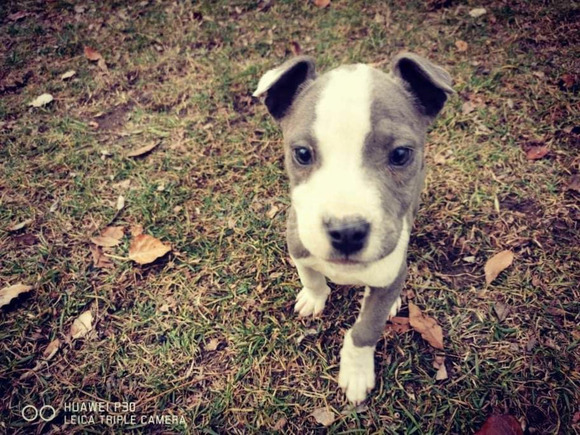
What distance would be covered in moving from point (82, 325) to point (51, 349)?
0.92ft

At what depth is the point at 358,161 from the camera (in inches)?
90.7

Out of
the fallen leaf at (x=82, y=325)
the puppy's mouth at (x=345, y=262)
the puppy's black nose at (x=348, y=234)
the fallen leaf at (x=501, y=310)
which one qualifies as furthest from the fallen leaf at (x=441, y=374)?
the fallen leaf at (x=82, y=325)

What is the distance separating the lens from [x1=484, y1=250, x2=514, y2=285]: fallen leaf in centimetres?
359

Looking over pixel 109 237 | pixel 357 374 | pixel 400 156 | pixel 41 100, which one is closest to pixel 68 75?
pixel 41 100

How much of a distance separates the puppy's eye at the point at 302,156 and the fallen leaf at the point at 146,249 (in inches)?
76.2

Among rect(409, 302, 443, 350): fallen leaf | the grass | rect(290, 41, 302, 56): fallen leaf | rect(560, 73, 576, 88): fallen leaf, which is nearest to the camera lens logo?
the grass

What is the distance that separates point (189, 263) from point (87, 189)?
61.6 inches

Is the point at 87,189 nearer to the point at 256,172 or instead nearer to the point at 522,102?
the point at 256,172

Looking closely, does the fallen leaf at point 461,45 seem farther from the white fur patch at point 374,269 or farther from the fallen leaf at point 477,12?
the white fur patch at point 374,269

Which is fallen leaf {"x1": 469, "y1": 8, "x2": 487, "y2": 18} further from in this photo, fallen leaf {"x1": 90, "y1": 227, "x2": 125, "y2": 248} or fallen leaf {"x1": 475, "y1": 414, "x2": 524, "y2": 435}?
fallen leaf {"x1": 90, "y1": 227, "x2": 125, "y2": 248}

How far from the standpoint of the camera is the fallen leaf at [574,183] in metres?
4.02

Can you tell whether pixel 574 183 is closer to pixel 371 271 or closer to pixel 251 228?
pixel 371 271

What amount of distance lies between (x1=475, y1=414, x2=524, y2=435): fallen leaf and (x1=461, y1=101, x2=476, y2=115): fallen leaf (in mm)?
3189

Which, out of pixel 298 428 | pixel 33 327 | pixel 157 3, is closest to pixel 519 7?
pixel 157 3
